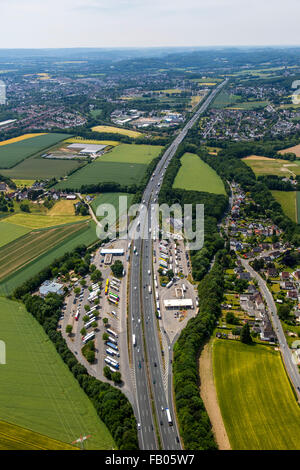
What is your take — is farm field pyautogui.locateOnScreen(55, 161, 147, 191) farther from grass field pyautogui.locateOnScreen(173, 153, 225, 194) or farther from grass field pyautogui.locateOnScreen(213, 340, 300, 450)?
grass field pyautogui.locateOnScreen(213, 340, 300, 450)

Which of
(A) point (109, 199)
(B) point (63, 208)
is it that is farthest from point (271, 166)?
(B) point (63, 208)

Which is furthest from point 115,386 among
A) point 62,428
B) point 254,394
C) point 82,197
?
point 82,197

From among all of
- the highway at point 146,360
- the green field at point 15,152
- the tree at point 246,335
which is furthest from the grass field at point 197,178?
the green field at point 15,152

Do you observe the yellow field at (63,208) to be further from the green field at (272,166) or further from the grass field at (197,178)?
the green field at (272,166)

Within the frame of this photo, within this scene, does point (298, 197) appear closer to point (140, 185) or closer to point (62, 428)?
point (140, 185)

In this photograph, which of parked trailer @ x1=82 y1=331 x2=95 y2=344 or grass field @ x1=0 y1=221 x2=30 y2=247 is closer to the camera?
parked trailer @ x1=82 y1=331 x2=95 y2=344

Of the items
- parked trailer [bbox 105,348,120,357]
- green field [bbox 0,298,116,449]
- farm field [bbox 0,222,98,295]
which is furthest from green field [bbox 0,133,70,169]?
parked trailer [bbox 105,348,120,357]

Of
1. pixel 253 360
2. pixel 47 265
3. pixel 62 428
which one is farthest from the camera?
pixel 47 265
